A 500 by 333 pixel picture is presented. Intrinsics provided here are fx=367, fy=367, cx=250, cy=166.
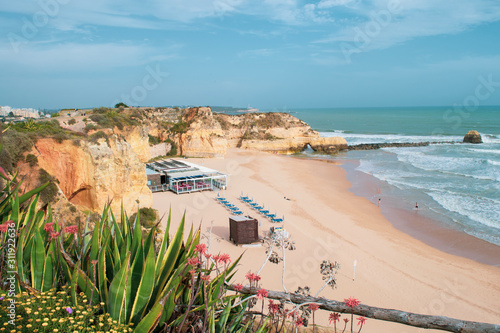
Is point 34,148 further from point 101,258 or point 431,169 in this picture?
point 431,169

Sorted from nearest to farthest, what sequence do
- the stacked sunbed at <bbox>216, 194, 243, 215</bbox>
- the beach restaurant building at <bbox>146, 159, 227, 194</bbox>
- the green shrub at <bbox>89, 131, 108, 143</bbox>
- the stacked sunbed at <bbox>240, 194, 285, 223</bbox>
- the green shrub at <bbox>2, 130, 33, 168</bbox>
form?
the green shrub at <bbox>2, 130, 33, 168</bbox> < the green shrub at <bbox>89, 131, 108, 143</bbox> < the stacked sunbed at <bbox>240, 194, 285, 223</bbox> < the stacked sunbed at <bbox>216, 194, 243, 215</bbox> < the beach restaurant building at <bbox>146, 159, 227, 194</bbox>

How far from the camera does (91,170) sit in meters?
12.4

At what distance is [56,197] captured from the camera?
34.0ft

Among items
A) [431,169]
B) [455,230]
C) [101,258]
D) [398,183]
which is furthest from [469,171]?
[101,258]

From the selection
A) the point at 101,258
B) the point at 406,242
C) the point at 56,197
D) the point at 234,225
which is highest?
the point at 101,258

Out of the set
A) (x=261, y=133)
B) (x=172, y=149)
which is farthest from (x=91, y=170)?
(x=261, y=133)

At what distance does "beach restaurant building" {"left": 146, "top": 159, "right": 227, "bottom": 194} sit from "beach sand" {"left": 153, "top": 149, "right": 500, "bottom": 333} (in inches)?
36.1

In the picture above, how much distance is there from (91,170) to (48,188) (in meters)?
2.28

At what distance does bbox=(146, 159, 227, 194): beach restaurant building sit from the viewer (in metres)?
24.9

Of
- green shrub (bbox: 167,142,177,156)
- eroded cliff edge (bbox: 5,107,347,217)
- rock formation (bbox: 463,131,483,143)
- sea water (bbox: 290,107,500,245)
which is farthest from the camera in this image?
rock formation (bbox: 463,131,483,143)

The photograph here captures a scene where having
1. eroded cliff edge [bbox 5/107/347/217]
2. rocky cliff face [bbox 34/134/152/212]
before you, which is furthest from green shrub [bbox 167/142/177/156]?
rocky cliff face [bbox 34/134/152/212]

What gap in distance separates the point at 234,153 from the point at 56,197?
38.7 m

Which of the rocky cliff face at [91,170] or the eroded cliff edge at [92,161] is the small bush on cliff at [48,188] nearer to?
the eroded cliff edge at [92,161]

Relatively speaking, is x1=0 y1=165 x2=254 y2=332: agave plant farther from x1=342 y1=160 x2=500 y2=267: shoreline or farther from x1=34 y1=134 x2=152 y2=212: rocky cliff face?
x1=342 y1=160 x2=500 y2=267: shoreline
